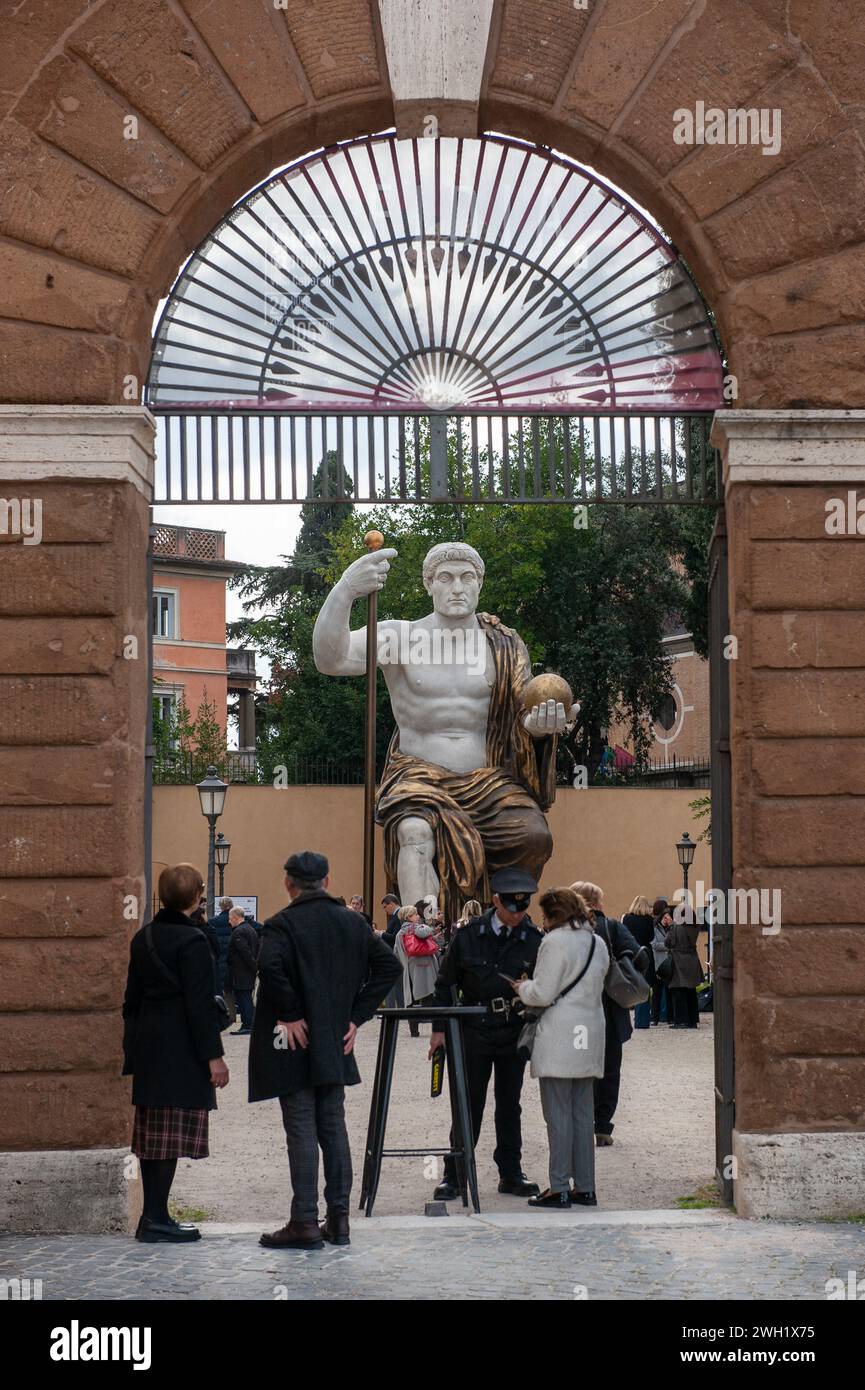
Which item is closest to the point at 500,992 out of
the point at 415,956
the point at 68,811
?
the point at 68,811

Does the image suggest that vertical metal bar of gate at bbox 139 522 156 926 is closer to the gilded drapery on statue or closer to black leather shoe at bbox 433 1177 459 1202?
black leather shoe at bbox 433 1177 459 1202

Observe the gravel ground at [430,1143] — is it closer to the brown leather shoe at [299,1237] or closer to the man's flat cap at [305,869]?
the brown leather shoe at [299,1237]

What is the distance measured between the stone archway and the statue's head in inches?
191

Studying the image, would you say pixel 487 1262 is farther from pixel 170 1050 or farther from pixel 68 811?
pixel 68 811

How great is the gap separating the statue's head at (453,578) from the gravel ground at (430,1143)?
326cm

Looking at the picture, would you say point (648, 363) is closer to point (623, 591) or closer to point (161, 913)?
point (161, 913)

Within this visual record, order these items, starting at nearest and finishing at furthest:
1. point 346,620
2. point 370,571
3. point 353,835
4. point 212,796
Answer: point 370,571, point 346,620, point 212,796, point 353,835

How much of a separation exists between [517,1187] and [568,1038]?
81 cm

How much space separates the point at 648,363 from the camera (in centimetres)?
839

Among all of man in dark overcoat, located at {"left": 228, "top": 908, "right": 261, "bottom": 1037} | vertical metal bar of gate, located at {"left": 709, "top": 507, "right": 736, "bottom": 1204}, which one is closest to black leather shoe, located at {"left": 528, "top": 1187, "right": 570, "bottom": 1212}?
vertical metal bar of gate, located at {"left": 709, "top": 507, "right": 736, "bottom": 1204}

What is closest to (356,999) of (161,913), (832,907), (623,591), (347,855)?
(161,913)

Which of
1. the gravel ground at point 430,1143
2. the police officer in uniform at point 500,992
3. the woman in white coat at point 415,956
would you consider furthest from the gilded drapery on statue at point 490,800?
the police officer in uniform at point 500,992

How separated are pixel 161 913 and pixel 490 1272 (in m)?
1.81

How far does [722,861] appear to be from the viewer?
733cm
